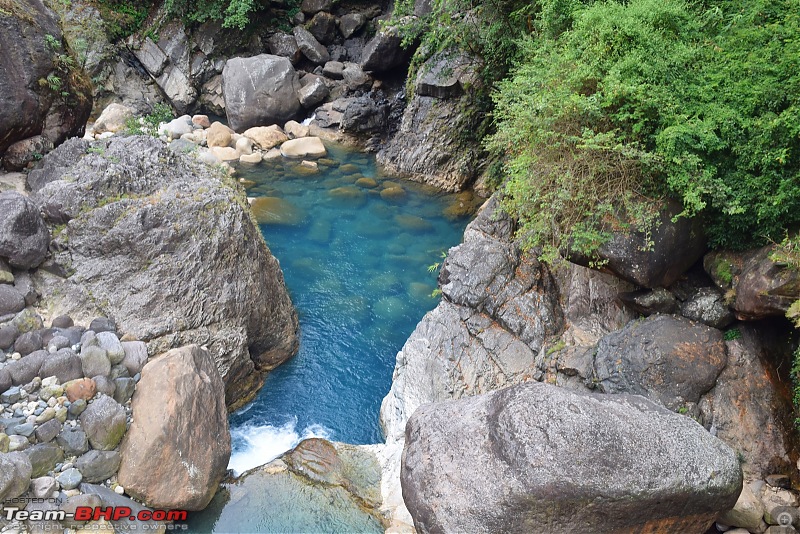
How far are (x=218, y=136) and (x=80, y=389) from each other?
14207 millimetres

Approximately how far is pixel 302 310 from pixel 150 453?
5.48 m

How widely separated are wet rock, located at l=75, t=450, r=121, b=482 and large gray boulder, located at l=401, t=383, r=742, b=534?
371 cm

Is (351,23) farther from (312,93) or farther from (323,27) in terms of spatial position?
(312,93)

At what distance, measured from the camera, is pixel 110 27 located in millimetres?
21578

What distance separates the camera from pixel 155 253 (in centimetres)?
878

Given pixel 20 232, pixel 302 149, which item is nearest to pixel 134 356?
pixel 20 232

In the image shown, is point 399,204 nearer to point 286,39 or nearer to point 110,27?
point 286,39

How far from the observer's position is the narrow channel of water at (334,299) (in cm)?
767

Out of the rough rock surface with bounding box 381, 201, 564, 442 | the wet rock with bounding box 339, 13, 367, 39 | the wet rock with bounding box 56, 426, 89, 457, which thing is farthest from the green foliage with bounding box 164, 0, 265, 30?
the wet rock with bounding box 56, 426, 89, 457

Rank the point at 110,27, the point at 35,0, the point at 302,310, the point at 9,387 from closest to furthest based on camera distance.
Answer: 1. the point at 9,387
2. the point at 35,0
3. the point at 302,310
4. the point at 110,27

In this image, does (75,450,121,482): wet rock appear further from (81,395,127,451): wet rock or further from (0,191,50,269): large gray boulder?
(0,191,50,269): large gray boulder

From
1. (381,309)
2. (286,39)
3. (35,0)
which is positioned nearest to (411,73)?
(286,39)

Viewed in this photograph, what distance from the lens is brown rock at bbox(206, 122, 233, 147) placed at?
1942 cm

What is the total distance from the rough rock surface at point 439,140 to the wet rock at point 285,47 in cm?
724
